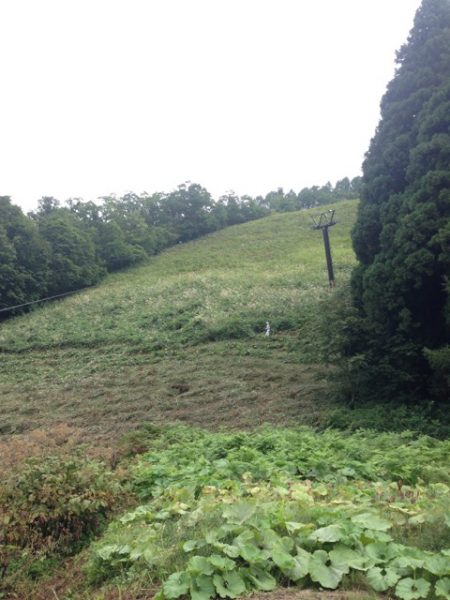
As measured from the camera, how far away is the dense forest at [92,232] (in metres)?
36.7

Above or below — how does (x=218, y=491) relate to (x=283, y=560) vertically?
below

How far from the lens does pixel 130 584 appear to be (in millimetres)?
3555

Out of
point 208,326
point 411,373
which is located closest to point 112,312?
point 208,326

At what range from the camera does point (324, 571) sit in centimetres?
314

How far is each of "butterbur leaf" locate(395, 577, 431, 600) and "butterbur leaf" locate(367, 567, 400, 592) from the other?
7 centimetres

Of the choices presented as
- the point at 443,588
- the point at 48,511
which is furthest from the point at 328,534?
the point at 48,511

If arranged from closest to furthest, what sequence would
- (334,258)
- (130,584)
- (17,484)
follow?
(130,584) < (17,484) < (334,258)

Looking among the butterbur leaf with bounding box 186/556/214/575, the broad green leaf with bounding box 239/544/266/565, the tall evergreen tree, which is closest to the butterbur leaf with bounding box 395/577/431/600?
the broad green leaf with bounding box 239/544/266/565

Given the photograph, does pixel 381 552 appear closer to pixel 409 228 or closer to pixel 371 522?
pixel 371 522

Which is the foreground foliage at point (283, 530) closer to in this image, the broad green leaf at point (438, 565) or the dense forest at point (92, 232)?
the broad green leaf at point (438, 565)

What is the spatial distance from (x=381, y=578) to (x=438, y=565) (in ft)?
1.11

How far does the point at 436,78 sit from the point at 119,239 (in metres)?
39.6

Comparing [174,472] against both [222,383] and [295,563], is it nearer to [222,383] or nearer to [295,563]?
[295,563]

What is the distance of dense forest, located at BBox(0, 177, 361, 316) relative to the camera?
36719mm
